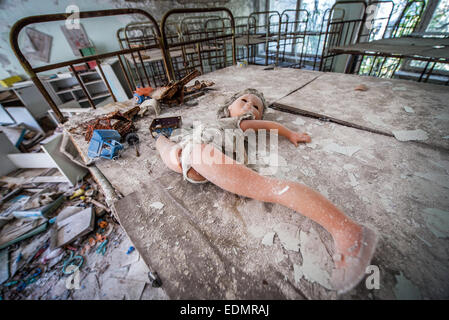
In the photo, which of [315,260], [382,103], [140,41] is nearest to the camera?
[315,260]

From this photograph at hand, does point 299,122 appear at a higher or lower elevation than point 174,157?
lower

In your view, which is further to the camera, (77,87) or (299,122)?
(77,87)

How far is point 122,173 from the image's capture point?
1.29 meters

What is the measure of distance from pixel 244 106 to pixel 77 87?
19.4ft

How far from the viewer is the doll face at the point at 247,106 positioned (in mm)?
1475

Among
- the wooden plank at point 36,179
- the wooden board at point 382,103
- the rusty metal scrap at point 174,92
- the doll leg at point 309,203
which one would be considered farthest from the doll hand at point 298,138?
the wooden plank at point 36,179

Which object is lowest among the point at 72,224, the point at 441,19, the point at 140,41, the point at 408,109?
the point at 72,224

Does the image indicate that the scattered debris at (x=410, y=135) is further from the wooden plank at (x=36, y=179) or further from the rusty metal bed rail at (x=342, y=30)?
the wooden plank at (x=36, y=179)

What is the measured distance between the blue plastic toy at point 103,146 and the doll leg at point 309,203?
0.87m

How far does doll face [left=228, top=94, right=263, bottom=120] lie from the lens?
147cm

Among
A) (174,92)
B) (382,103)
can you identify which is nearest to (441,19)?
(382,103)

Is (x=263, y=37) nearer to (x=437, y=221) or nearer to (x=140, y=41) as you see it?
(x=140, y=41)

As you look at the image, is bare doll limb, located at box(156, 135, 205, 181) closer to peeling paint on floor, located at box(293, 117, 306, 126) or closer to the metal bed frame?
peeling paint on floor, located at box(293, 117, 306, 126)

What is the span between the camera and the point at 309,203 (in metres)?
0.79
